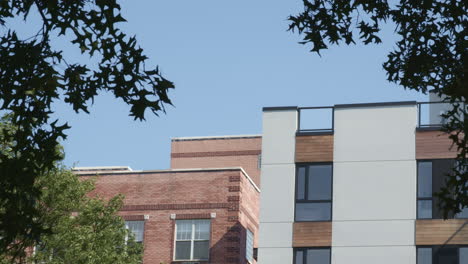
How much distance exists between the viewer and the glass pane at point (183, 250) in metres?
47.0

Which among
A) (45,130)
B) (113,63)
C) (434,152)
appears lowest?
(45,130)

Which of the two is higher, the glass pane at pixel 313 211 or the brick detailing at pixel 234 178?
the brick detailing at pixel 234 178

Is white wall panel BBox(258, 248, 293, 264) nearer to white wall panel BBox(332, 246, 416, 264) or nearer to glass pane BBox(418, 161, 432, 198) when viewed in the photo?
white wall panel BBox(332, 246, 416, 264)

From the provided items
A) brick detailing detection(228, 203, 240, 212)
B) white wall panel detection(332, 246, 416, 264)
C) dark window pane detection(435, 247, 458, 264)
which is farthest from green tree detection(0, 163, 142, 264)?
brick detailing detection(228, 203, 240, 212)

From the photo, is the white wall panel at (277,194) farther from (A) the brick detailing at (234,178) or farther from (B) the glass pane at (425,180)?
(A) the brick detailing at (234,178)

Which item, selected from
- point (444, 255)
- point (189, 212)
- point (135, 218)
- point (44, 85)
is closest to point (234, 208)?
point (189, 212)

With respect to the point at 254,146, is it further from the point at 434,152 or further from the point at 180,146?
the point at 434,152

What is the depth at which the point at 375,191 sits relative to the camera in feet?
127

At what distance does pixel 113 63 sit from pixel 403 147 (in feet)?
88.3

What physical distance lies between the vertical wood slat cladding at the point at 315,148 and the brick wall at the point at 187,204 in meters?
8.08

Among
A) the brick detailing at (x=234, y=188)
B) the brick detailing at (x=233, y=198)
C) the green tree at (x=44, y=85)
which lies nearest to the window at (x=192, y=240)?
the brick detailing at (x=233, y=198)

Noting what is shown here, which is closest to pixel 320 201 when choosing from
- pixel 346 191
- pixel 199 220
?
pixel 346 191

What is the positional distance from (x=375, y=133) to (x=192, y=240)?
38.3 feet

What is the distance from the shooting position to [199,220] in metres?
47.4
